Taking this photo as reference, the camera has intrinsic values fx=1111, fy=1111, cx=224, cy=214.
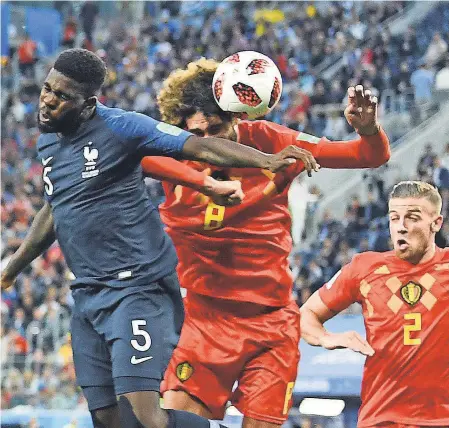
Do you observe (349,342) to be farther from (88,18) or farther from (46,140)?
(88,18)

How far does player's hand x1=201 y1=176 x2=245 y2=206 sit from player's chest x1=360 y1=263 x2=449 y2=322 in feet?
4.45

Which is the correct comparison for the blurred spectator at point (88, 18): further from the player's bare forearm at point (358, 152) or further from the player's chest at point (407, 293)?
the player's chest at point (407, 293)

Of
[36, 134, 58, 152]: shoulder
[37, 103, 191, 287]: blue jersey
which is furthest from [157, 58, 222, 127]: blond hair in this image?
[36, 134, 58, 152]: shoulder

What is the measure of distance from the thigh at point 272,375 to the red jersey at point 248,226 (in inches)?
5.5

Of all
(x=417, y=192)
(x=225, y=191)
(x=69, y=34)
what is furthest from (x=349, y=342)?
(x=69, y=34)

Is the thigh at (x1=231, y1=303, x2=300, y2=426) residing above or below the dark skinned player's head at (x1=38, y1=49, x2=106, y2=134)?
below

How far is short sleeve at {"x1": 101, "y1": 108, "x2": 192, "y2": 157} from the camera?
5352 millimetres

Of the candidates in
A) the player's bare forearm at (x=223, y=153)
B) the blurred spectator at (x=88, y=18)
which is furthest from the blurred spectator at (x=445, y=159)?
the blurred spectator at (x=88, y=18)

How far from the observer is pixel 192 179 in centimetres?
556

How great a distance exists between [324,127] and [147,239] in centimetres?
1516

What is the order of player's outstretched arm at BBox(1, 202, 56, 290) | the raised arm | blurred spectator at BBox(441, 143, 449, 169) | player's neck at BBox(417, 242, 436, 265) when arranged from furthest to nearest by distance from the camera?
blurred spectator at BBox(441, 143, 449, 169) → the raised arm → player's neck at BBox(417, 242, 436, 265) → player's outstretched arm at BBox(1, 202, 56, 290)

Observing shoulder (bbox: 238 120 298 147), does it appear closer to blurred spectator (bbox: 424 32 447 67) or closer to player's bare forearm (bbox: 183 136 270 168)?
player's bare forearm (bbox: 183 136 270 168)

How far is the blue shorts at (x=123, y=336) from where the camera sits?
539 cm

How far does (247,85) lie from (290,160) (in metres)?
1.11
